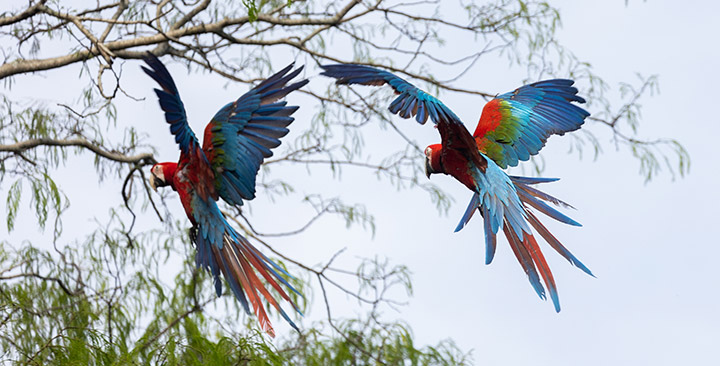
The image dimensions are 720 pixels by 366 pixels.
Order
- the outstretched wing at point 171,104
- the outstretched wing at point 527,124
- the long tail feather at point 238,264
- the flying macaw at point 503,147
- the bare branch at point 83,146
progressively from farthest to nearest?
the bare branch at point 83,146
the outstretched wing at point 527,124
the long tail feather at point 238,264
the flying macaw at point 503,147
the outstretched wing at point 171,104

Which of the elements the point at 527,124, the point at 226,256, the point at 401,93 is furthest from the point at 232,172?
the point at 527,124

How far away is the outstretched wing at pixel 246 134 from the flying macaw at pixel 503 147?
16cm

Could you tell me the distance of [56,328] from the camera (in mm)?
3449

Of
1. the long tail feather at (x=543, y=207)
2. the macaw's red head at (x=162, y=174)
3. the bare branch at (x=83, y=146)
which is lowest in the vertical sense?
the long tail feather at (x=543, y=207)

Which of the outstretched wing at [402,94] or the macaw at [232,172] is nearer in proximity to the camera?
the outstretched wing at [402,94]

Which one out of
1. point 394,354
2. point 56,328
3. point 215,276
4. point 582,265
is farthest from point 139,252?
point 582,265

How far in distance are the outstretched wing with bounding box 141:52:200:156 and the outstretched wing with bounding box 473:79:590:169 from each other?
31.1 inches

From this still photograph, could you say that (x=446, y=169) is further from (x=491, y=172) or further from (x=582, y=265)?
(x=582, y=265)

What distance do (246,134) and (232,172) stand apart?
9cm

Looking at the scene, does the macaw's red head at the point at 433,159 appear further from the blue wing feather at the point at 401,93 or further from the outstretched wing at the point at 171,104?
the outstretched wing at the point at 171,104

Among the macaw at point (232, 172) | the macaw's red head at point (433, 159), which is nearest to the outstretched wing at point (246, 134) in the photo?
the macaw at point (232, 172)

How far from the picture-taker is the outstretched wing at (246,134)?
1.94 m

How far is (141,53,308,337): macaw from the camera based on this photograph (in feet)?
6.36

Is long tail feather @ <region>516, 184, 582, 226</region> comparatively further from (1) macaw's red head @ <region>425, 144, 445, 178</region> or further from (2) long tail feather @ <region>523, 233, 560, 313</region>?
(1) macaw's red head @ <region>425, 144, 445, 178</region>
